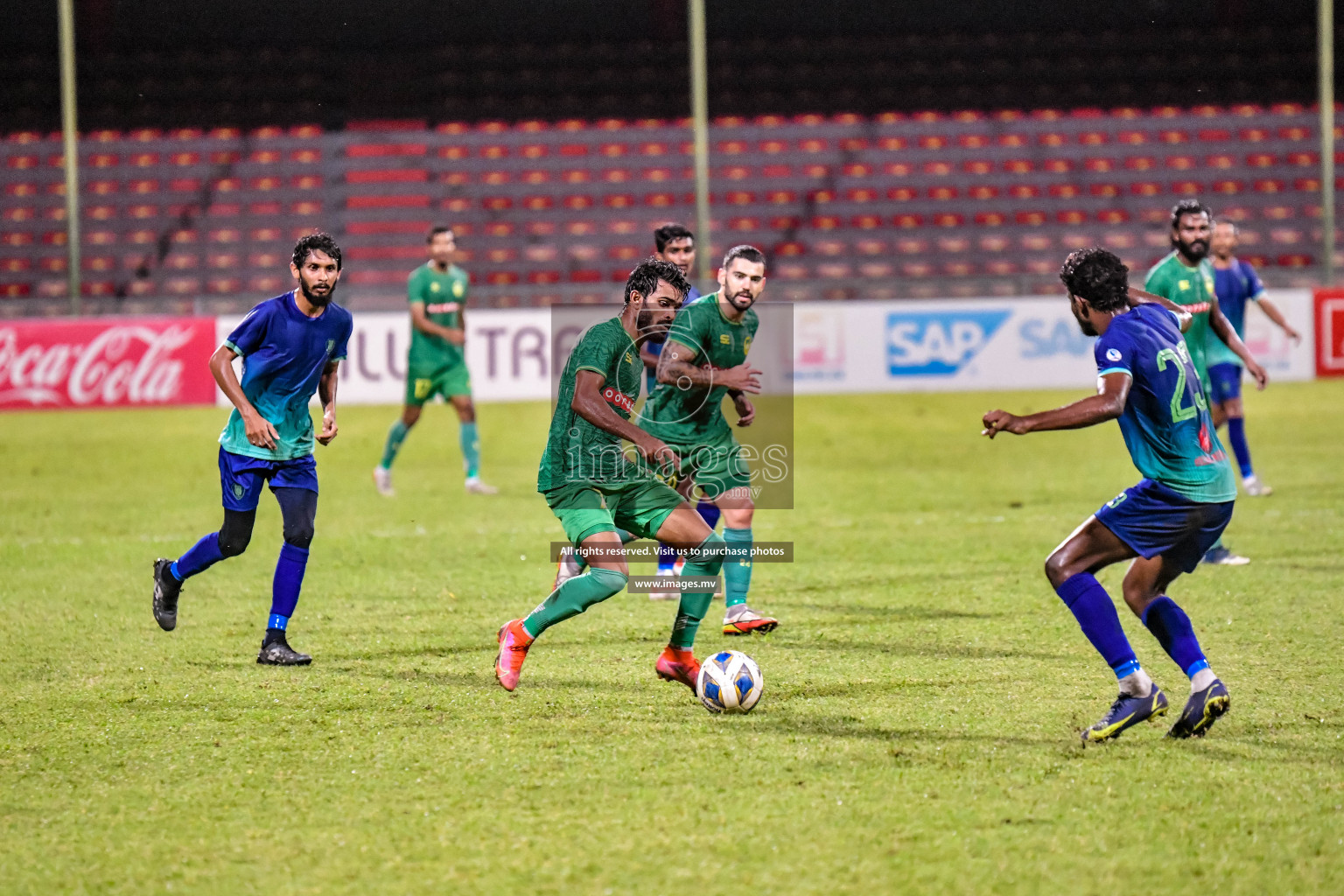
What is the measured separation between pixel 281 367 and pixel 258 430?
0.37 meters

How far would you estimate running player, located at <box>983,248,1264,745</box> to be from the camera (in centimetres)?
496

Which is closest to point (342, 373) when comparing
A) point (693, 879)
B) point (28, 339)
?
point (28, 339)

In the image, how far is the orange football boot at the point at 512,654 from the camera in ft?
18.9

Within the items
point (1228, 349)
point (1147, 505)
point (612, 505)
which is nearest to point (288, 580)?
point (612, 505)

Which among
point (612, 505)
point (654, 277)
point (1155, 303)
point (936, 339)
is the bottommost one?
point (612, 505)

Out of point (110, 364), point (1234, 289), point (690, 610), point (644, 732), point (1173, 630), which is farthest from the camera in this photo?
point (110, 364)

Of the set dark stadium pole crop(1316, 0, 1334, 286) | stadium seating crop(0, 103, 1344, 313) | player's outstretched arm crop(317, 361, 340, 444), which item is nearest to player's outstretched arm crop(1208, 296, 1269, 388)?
player's outstretched arm crop(317, 361, 340, 444)

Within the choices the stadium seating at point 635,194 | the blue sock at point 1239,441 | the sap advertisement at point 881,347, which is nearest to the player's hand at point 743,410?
the blue sock at point 1239,441

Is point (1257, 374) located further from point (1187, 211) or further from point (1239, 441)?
point (1239, 441)

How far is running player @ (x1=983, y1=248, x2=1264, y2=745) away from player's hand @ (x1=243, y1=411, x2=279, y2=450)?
305cm

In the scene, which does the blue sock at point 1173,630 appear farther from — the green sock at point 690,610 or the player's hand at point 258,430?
the player's hand at point 258,430

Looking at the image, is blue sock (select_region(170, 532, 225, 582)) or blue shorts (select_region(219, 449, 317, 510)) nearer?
blue shorts (select_region(219, 449, 317, 510))

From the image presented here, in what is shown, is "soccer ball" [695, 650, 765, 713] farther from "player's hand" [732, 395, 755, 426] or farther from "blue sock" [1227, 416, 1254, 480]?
"blue sock" [1227, 416, 1254, 480]

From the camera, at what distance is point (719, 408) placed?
23.4ft
